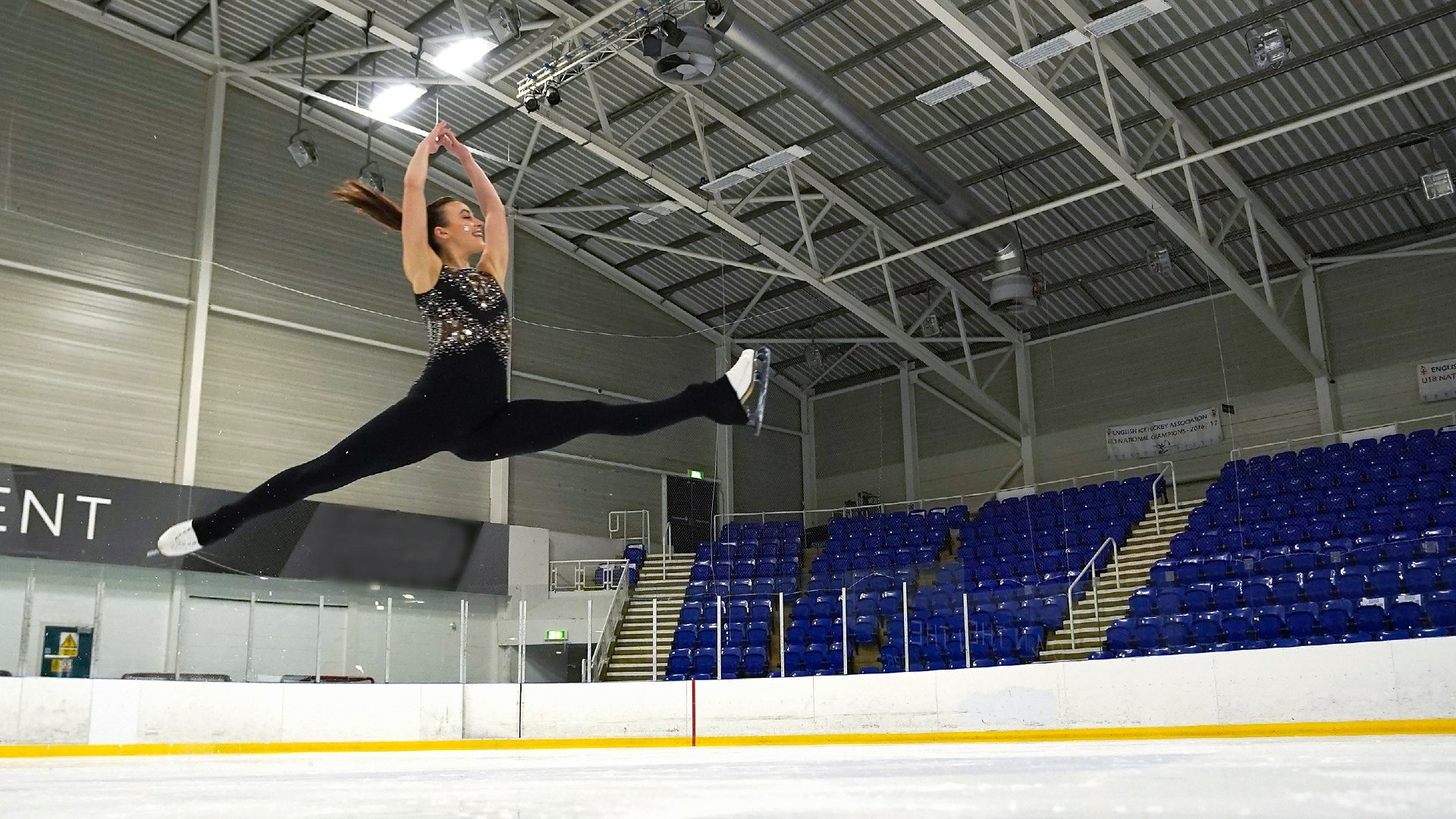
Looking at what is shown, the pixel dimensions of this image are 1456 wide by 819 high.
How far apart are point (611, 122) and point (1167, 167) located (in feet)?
30.1

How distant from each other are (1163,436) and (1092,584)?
7.57m

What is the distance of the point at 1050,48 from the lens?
14969 mm

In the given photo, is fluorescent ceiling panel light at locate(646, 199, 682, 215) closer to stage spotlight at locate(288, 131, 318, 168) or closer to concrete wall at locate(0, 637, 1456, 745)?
stage spotlight at locate(288, 131, 318, 168)

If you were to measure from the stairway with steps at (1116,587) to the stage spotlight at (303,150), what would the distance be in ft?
39.4

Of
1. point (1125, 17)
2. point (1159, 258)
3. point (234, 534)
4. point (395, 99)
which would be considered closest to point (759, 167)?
point (395, 99)

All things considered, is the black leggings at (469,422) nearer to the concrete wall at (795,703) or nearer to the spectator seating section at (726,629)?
the concrete wall at (795,703)

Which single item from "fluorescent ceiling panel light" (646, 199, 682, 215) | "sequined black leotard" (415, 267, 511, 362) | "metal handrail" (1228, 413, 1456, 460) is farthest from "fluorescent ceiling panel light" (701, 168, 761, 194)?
"sequined black leotard" (415, 267, 511, 362)

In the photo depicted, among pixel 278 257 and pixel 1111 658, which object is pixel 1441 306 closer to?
pixel 1111 658

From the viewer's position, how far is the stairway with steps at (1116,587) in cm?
1545

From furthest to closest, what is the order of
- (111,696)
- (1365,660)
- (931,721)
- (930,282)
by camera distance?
(930,282), (931,721), (111,696), (1365,660)

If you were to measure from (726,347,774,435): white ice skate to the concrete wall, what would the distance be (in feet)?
25.1

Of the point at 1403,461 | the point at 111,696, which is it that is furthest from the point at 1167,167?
the point at 111,696

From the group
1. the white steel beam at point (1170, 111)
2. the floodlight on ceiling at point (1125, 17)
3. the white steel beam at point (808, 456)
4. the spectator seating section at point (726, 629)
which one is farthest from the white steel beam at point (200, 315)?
the white steel beam at point (808, 456)

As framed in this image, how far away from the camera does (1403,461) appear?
696 inches
